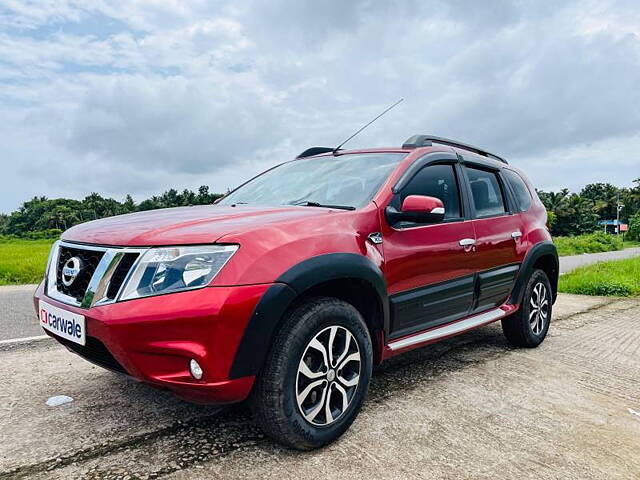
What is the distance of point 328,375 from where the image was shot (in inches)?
96.0

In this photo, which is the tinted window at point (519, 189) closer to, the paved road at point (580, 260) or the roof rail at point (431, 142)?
the roof rail at point (431, 142)

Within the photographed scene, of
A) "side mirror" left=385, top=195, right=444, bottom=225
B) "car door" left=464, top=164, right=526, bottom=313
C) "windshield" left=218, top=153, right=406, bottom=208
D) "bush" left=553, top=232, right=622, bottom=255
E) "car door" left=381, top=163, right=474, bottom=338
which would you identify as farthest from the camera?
"bush" left=553, top=232, right=622, bottom=255

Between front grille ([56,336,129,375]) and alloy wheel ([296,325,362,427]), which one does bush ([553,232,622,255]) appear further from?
front grille ([56,336,129,375])

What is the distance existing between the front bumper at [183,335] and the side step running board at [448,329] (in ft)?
3.63

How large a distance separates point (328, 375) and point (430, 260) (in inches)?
42.4

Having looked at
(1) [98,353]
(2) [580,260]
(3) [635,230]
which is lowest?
(3) [635,230]

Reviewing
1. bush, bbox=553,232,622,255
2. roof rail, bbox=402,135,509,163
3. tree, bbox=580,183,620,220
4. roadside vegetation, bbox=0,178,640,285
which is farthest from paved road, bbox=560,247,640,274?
tree, bbox=580,183,620,220

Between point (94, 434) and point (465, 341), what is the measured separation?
329 cm

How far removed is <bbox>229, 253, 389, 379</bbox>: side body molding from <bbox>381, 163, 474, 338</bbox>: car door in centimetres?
45

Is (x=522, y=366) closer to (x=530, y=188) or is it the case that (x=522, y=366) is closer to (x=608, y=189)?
(x=530, y=188)

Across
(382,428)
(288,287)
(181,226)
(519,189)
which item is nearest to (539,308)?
(519,189)

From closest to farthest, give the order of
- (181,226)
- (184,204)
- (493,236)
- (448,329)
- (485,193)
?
(181,226) → (448,329) → (493,236) → (485,193) → (184,204)

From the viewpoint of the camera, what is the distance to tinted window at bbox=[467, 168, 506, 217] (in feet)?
12.5

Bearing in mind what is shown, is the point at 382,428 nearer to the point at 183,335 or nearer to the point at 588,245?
the point at 183,335
